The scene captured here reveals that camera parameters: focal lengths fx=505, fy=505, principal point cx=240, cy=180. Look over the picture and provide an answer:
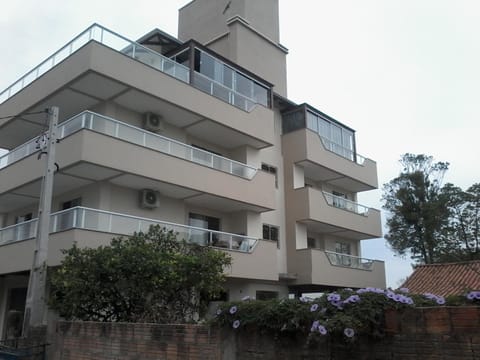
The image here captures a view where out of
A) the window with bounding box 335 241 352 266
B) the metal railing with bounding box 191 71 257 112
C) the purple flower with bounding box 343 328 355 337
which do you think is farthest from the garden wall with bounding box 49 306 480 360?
the window with bounding box 335 241 352 266

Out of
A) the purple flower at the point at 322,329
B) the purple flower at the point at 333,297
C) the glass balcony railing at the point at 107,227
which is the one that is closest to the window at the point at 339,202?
the glass balcony railing at the point at 107,227

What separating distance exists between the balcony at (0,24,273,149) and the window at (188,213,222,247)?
12.2 ft

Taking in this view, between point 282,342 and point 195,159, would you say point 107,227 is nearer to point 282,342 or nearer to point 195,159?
point 195,159

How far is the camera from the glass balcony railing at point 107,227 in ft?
54.6

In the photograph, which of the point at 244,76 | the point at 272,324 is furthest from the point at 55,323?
the point at 244,76

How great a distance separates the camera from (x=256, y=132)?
23969 millimetres

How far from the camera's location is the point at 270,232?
84.1 ft

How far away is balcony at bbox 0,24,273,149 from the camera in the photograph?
724 inches

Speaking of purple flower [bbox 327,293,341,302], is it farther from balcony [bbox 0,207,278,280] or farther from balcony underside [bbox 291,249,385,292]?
balcony underside [bbox 291,249,385,292]

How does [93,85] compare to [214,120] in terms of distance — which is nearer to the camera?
[93,85]

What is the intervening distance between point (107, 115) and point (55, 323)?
32.2ft

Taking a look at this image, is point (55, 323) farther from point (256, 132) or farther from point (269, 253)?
point (256, 132)

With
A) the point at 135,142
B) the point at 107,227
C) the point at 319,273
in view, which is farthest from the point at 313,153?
the point at 107,227

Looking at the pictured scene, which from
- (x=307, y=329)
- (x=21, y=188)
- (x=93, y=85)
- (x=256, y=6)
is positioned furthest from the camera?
(x=256, y=6)
